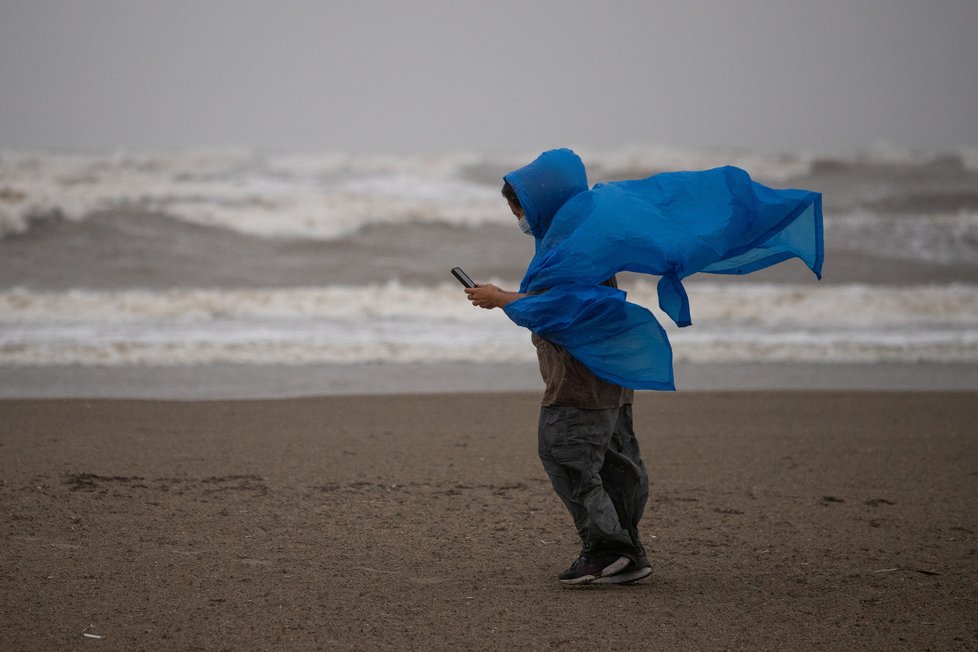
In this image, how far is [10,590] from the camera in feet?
13.1

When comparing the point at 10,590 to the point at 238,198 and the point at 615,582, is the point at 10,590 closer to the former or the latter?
the point at 615,582

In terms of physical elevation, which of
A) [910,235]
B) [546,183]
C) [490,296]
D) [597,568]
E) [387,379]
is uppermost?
[910,235]

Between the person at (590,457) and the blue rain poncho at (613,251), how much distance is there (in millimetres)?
109

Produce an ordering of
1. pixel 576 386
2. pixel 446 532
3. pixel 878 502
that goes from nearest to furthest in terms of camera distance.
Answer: pixel 576 386 < pixel 446 532 < pixel 878 502

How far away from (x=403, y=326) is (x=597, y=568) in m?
10.7

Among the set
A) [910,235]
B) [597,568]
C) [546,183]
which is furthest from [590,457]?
[910,235]

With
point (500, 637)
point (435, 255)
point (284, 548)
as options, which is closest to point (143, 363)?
point (284, 548)

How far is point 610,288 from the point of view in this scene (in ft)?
12.9

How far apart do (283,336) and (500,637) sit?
995 centimetres

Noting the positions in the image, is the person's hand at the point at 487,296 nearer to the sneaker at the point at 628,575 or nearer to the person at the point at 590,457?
the person at the point at 590,457

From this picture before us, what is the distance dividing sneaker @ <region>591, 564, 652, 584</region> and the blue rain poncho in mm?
784

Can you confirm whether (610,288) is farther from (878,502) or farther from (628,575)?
(878,502)

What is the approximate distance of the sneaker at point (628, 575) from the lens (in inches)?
163

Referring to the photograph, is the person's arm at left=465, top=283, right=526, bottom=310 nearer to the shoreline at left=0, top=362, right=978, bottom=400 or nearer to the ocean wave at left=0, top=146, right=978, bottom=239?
the shoreline at left=0, top=362, right=978, bottom=400
